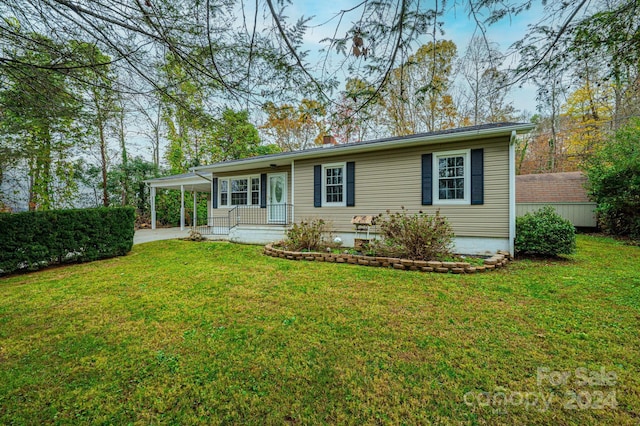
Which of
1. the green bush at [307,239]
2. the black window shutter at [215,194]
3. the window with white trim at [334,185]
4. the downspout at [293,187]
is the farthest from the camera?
the black window shutter at [215,194]

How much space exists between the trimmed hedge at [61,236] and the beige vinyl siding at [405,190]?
540 cm

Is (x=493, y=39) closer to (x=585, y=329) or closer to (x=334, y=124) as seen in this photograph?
(x=334, y=124)

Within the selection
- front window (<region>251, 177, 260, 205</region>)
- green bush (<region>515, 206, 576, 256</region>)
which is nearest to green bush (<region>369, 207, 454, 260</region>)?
green bush (<region>515, 206, 576, 256</region>)

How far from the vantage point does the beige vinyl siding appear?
20.7 ft

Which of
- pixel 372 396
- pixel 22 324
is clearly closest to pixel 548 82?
pixel 372 396

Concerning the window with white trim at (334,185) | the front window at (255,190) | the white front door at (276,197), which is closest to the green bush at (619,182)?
the window with white trim at (334,185)

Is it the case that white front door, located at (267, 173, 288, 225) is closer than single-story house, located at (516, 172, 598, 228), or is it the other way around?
white front door, located at (267, 173, 288, 225)

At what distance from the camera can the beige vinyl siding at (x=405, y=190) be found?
20.7 feet

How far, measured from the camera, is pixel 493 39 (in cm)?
250

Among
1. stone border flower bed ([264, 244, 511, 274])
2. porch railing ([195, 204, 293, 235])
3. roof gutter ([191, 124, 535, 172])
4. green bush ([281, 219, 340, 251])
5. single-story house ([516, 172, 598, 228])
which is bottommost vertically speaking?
stone border flower bed ([264, 244, 511, 274])

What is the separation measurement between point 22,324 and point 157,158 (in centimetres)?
1702

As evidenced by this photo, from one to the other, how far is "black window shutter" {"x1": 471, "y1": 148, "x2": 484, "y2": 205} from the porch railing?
5.74m

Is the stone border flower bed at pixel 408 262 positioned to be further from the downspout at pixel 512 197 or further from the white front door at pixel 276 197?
the white front door at pixel 276 197

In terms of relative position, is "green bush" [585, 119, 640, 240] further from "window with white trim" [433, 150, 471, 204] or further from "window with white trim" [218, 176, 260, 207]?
"window with white trim" [218, 176, 260, 207]
